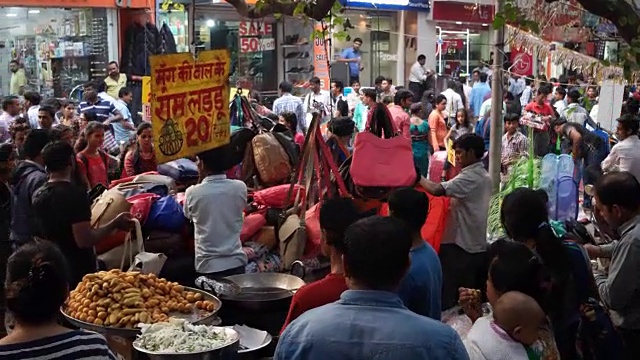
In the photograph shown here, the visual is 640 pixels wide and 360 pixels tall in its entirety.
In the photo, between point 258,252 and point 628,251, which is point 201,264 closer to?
point 258,252

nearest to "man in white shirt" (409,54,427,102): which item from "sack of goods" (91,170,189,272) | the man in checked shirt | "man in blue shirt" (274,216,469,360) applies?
the man in checked shirt

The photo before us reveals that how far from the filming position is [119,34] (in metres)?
17.1

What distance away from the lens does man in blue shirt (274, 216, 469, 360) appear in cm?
247

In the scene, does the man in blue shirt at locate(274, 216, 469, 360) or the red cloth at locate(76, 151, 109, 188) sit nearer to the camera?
the man in blue shirt at locate(274, 216, 469, 360)

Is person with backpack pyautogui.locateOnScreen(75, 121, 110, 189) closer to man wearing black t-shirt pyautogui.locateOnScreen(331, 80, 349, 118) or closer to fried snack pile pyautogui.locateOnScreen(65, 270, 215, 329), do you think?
fried snack pile pyautogui.locateOnScreen(65, 270, 215, 329)

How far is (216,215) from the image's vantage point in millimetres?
5664

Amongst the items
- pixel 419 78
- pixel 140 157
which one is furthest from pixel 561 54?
pixel 419 78

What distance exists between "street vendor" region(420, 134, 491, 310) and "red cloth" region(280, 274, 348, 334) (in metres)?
2.92

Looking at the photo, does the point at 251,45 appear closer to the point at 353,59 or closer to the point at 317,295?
the point at 353,59

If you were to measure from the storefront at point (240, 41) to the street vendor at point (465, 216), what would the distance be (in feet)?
44.1

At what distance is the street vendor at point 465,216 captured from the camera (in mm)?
6336

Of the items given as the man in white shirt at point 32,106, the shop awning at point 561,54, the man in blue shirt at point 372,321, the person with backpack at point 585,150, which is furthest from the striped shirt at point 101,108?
the man in blue shirt at point 372,321

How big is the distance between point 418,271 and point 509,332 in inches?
29.4

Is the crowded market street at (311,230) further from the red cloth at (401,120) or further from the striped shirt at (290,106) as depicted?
the striped shirt at (290,106)
